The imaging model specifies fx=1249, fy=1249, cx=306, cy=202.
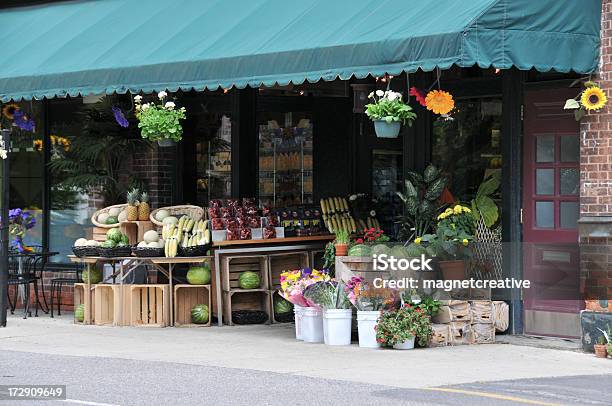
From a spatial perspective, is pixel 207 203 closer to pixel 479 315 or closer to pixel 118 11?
pixel 118 11

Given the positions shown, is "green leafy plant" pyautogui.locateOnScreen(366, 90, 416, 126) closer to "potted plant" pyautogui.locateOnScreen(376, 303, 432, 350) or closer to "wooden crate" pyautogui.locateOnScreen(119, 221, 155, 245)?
"potted plant" pyautogui.locateOnScreen(376, 303, 432, 350)

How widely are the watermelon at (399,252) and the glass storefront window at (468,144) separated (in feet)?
3.93

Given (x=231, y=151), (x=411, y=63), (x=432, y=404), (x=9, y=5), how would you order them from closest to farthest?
1. (x=432, y=404)
2. (x=411, y=63)
3. (x=231, y=151)
4. (x=9, y=5)

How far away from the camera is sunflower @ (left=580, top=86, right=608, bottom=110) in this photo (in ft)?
41.6

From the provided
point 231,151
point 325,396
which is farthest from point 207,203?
point 325,396

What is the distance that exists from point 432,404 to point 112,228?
758 cm

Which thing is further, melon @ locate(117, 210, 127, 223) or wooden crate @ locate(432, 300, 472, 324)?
melon @ locate(117, 210, 127, 223)

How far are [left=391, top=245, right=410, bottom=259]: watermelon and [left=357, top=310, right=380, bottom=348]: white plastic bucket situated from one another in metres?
0.72

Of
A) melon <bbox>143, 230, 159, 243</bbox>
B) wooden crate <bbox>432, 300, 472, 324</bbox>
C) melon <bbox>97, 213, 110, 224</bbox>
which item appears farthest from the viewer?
melon <bbox>97, 213, 110, 224</bbox>

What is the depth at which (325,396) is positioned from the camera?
1013 centimetres

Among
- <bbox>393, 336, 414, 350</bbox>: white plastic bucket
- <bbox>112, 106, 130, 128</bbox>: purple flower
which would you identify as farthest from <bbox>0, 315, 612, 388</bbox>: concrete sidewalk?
<bbox>112, 106, 130, 128</bbox>: purple flower

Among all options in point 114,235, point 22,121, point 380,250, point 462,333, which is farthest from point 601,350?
point 22,121

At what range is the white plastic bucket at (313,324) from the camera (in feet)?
45.8

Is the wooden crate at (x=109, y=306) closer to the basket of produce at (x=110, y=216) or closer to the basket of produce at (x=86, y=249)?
the basket of produce at (x=86, y=249)
